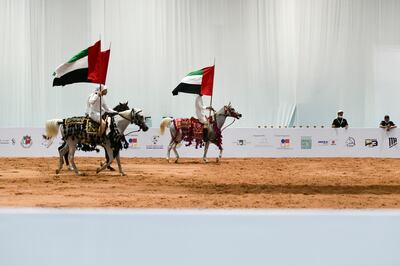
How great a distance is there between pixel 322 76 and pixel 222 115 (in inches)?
294

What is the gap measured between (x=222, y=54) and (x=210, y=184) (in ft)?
41.5

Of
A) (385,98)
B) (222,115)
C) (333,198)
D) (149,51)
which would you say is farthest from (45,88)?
(333,198)

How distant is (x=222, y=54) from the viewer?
24.9 m

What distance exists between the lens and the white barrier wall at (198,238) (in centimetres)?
276

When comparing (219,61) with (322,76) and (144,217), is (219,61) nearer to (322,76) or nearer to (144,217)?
(322,76)

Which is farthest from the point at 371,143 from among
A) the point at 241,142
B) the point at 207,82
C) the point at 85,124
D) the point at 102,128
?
the point at 85,124

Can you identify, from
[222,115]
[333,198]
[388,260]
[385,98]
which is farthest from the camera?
[385,98]

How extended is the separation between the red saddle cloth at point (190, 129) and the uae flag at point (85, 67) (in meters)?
4.92

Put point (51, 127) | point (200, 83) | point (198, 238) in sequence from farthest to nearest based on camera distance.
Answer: point (200, 83) < point (51, 127) < point (198, 238)

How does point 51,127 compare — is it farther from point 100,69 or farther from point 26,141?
point 26,141

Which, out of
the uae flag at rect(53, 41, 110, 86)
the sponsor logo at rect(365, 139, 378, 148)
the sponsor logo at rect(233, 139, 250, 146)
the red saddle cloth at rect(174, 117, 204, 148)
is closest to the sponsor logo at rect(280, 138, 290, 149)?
the sponsor logo at rect(233, 139, 250, 146)

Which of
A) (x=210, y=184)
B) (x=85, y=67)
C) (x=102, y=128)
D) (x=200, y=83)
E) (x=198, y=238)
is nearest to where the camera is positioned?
(x=198, y=238)

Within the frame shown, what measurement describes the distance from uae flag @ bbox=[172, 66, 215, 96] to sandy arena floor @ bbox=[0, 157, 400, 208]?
2.00 m

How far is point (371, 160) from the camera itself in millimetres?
19594
